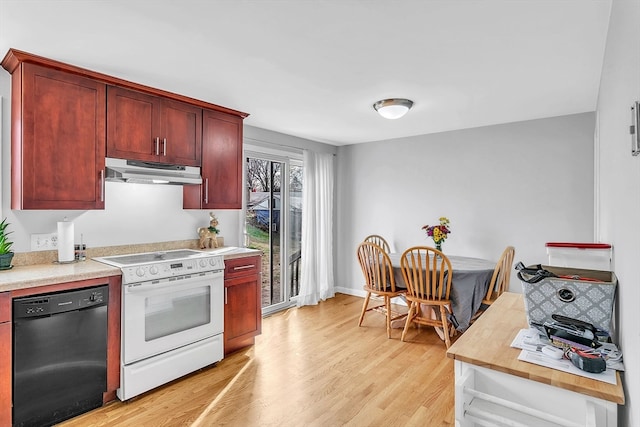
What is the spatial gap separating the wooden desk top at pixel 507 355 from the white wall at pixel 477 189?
240 centimetres

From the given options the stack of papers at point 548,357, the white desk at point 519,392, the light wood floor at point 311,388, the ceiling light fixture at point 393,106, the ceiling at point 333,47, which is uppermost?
the ceiling at point 333,47

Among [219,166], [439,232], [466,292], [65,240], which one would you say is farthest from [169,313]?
[439,232]

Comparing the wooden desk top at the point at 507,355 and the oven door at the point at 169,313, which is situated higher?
the wooden desk top at the point at 507,355

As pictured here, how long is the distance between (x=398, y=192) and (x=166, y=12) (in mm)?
3812

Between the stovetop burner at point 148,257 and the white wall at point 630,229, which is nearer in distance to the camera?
the white wall at point 630,229

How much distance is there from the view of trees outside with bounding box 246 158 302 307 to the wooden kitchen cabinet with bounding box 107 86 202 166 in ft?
3.81

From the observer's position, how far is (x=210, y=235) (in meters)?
3.71

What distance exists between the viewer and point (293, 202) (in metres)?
5.00

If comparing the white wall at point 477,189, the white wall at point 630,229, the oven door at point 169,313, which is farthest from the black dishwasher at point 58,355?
the white wall at point 477,189

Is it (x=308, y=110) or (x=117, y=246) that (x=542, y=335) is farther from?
(x=117, y=246)

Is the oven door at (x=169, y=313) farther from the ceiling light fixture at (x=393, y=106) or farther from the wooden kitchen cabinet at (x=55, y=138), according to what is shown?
the ceiling light fixture at (x=393, y=106)

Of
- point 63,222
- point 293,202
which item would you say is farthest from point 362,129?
point 63,222

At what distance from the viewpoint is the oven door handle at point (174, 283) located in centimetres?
254

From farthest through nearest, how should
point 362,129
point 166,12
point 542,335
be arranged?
point 362,129 < point 166,12 < point 542,335
